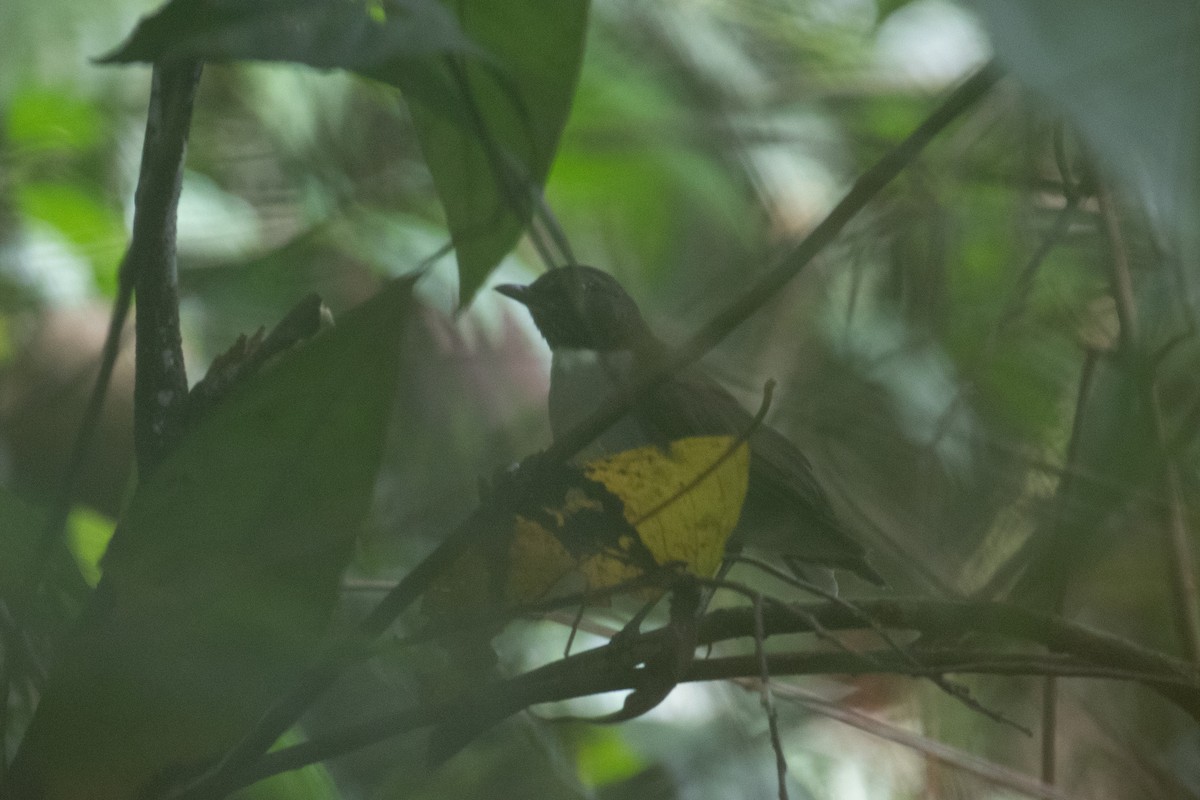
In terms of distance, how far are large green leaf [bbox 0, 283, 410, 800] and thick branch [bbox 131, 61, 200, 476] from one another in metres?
0.14

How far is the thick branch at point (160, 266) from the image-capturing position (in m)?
0.96

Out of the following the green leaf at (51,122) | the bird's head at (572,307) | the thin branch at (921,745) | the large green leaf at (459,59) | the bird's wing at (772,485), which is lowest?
the thin branch at (921,745)

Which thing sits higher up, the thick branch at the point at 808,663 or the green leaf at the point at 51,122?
the green leaf at the point at 51,122

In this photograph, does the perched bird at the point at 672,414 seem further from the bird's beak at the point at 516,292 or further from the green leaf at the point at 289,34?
the green leaf at the point at 289,34

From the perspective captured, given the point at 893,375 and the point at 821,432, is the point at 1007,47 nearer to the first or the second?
the point at 821,432

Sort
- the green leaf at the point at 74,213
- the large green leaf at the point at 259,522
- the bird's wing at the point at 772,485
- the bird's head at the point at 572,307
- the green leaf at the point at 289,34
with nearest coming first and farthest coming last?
the green leaf at the point at 289,34 < the large green leaf at the point at 259,522 < the bird's wing at the point at 772,485 < the bird's head at the point at 572,307 < the green leaf at the point at 74,213

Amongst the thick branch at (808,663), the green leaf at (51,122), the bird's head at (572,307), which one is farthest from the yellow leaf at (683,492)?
the green leaf at (51,122)

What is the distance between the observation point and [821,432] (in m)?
2.26

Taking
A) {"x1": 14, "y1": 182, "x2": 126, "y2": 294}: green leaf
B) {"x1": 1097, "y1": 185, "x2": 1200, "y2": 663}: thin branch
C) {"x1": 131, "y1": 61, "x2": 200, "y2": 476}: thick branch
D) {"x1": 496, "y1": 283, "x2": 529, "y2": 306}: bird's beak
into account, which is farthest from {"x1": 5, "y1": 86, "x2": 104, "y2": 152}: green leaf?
{"x1": 1097, "y1": 185, "x2": 1200, "y2": 663}: thin branch

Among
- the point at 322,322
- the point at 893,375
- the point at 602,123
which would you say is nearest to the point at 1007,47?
the point at 322,322

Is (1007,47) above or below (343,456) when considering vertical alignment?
above

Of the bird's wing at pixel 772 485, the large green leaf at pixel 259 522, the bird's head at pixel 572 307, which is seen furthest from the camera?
the bird's head at pixel 572 307

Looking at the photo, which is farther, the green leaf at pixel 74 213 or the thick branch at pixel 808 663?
the green leaf at pixel 74 213

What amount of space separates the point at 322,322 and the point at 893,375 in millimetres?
1691
